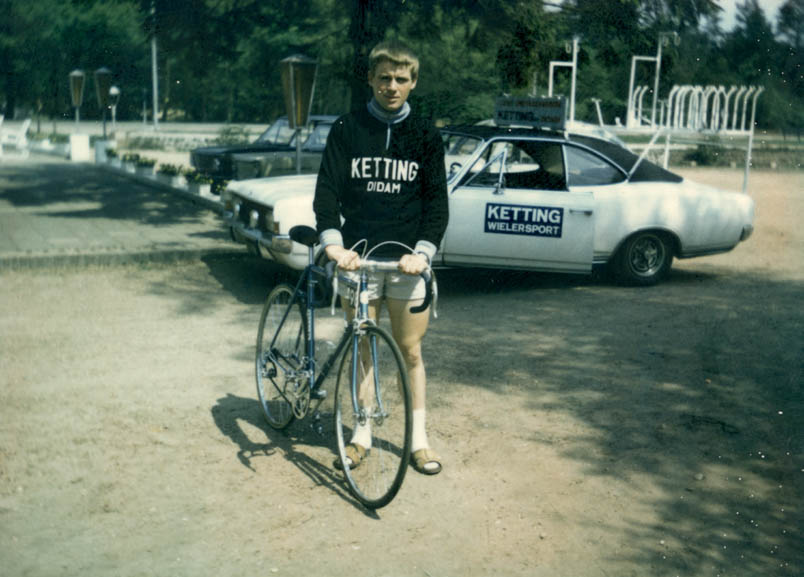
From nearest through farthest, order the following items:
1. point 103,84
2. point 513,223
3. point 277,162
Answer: point 513,223, point 277,162, point 103,84

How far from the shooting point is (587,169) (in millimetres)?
8570

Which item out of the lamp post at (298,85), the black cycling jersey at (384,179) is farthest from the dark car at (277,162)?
the black cycling jersey at (384,179)

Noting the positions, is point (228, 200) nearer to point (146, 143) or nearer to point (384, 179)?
point (384, 179)

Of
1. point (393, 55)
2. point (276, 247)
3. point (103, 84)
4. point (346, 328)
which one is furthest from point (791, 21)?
point (103, 84)

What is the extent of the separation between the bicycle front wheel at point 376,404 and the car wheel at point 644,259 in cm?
505

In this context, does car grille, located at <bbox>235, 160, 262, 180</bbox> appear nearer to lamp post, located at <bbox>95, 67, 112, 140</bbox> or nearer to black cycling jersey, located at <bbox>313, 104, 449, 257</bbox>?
black cycling jersey, located at <bbox>313, 104, 449, 257</bbox>

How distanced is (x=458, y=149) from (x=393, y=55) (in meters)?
4.63

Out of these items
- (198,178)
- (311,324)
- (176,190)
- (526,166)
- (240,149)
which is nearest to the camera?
(311,324)

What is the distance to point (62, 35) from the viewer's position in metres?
51.4

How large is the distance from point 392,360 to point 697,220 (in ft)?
18.8

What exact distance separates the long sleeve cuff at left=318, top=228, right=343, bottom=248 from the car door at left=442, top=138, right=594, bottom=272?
3925mm

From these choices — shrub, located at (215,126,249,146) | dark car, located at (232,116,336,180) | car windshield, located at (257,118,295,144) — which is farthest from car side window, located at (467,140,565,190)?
shrub, located at (215,126,249,146)

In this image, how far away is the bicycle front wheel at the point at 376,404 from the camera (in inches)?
156

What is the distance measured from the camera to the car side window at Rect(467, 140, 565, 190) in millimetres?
8258
